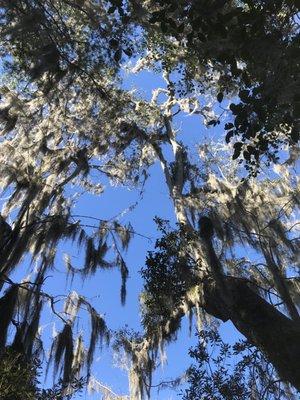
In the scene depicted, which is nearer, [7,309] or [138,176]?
[7,309]

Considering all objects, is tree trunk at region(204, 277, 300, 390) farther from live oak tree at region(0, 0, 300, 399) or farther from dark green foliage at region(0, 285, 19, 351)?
dark green foliage at region(0, 285, 19, 351)

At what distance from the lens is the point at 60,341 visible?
8734 mm

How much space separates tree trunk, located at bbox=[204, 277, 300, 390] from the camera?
5386 mm

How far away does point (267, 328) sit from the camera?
5855 millimetres

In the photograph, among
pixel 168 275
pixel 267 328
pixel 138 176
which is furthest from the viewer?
pixel 138 176

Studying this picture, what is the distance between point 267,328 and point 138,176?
28.4 feet

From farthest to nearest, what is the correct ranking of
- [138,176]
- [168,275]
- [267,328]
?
[138,176], [168,275], [267,328]

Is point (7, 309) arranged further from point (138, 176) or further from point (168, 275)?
point (138, 176)

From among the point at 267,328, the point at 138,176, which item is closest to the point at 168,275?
the point at 267,328

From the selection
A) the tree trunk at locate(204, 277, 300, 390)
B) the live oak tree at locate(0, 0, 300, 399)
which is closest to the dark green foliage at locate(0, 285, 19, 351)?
the live oak tree at locate(0, 0, 300, 399)

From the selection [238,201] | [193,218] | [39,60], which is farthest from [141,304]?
[39,60]

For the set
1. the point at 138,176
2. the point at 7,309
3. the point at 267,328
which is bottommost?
the point at 267,328

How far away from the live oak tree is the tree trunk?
0.02 meters

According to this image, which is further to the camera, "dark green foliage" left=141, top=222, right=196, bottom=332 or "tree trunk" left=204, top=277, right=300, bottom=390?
"dark green foliage" left=141, top=222, right=196, bottom=332
